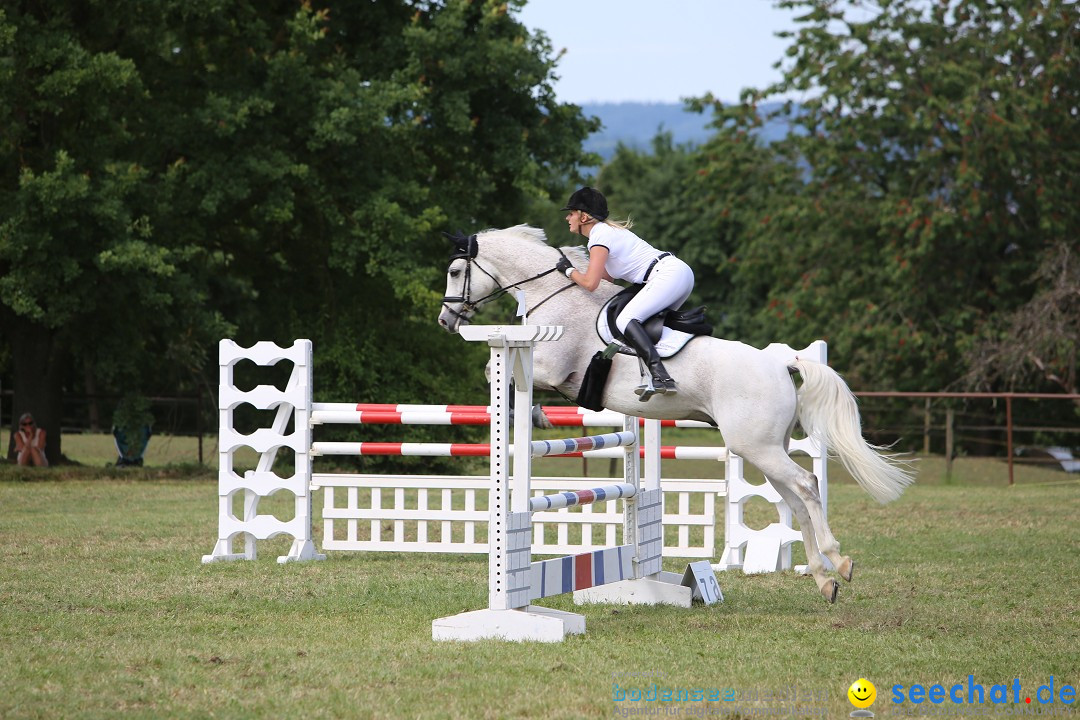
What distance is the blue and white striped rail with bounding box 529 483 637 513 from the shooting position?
229 inches

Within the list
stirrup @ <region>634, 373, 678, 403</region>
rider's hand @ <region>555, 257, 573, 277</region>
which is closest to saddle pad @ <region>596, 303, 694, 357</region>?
stirrup @ <region>634, 373, 678, 403</region>

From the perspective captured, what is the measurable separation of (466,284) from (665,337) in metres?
1.23

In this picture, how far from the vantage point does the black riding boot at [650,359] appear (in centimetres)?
601

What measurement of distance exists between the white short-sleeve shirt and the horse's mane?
226 millimetres

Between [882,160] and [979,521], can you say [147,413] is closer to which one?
[979,521]

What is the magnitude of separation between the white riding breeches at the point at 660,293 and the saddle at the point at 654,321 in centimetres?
4

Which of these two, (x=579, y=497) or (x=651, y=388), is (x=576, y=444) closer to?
(x=579, y=497)

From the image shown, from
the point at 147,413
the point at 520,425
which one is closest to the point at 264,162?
the point at 147,413

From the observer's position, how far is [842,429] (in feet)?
20.4

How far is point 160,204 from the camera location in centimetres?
1591

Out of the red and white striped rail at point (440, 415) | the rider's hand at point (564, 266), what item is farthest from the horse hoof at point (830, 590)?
the rider's hand at point (564, 266)

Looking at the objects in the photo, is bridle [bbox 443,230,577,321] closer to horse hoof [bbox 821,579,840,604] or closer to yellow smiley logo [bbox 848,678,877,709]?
horse hoof [bbox 821,579,840,604]

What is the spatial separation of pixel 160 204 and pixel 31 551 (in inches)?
319

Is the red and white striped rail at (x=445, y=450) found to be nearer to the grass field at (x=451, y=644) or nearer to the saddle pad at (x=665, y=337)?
the grass field at (x=451, y=644)
